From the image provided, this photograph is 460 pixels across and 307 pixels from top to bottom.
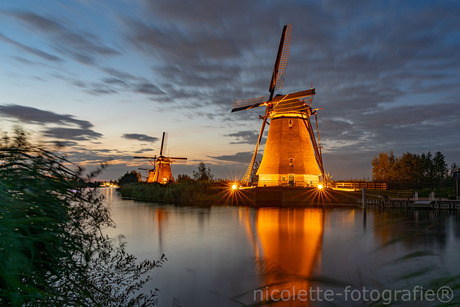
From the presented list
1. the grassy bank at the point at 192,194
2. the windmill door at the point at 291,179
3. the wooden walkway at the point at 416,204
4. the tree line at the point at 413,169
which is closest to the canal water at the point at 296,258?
the wooden walkway at the point at 416,204

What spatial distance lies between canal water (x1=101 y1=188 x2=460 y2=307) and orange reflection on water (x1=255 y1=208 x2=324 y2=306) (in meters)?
0.04

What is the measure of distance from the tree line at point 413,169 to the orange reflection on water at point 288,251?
102 feet

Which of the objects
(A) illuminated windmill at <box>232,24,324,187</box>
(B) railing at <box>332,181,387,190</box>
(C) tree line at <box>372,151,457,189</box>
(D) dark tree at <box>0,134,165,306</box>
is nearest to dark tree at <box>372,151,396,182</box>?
(C) tree line at <box>372,151,457,189</box>

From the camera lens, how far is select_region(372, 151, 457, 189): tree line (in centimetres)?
5091

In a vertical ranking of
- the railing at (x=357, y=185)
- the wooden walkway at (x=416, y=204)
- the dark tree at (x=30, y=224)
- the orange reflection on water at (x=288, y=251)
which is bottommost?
the orange reflection on water at (x=288, y=251)

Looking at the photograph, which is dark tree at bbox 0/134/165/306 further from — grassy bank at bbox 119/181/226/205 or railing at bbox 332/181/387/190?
railing at bbox 332/181/387/190

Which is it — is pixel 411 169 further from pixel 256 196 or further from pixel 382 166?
pixel 256 196

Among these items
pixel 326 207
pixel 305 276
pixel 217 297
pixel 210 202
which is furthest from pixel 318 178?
pixel 217 297

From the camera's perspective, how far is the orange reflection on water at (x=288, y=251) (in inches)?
328

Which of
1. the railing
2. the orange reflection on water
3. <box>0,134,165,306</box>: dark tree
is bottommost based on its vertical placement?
the orange reflection on water

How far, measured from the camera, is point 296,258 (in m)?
11.9

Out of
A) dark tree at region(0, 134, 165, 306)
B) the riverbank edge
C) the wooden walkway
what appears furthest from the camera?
the riverbank edge

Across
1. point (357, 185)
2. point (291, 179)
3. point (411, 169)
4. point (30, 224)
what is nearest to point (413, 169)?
point (411, 169)

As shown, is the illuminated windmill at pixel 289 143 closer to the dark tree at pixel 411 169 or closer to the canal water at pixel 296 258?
the canal water at pixel 296 258
